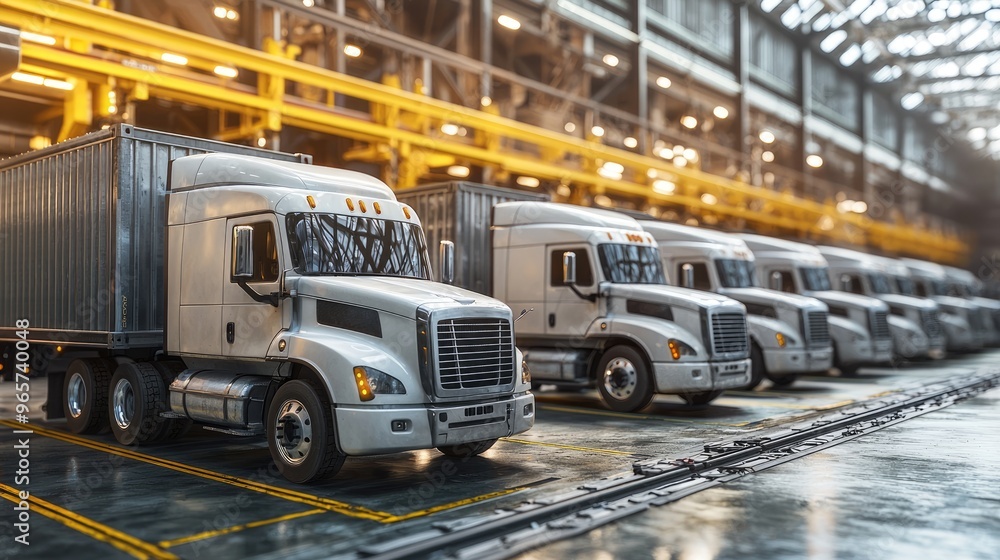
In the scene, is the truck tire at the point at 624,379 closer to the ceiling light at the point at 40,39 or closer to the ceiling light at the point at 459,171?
the ceiling light at the point at 40,39

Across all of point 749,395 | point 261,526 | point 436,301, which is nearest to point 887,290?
point 749,395

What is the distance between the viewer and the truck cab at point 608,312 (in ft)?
40.7

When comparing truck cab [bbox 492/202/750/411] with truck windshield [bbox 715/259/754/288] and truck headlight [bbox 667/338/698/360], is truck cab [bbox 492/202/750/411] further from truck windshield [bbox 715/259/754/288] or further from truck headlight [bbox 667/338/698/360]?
truck windshield [bbox 715/259/754/288]

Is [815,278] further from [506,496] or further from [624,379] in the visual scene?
[506,496]

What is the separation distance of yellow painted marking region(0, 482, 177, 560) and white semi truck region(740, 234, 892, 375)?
47.8 ft

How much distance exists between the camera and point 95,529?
20.3ft

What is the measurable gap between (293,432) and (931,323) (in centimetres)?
1980

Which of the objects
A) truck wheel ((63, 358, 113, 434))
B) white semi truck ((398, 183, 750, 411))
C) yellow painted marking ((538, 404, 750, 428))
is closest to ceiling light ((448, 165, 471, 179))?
white semi truck ((398, 183, 750, 411))

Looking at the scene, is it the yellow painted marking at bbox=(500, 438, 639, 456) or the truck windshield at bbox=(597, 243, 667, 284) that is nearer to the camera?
the yellow painted marking at bbox=(500, 438, 639, 456)

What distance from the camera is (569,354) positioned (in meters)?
13.1

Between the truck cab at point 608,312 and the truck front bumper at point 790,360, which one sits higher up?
the truck cab at point 608,312

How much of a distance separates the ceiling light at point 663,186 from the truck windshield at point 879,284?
626 cm

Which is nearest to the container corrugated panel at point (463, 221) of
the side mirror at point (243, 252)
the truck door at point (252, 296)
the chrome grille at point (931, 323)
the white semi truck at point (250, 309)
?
the white semi truck at point (250, 309)

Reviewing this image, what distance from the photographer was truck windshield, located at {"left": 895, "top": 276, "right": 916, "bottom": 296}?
24344mm
